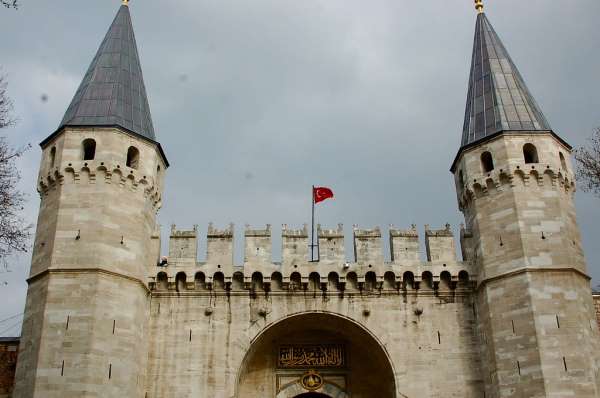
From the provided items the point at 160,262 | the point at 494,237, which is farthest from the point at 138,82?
the point at 494,237

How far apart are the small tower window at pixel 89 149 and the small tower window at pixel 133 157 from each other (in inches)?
41.0

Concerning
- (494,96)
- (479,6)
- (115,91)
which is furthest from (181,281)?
(479,6)

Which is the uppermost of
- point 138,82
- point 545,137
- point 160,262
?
point 138,82

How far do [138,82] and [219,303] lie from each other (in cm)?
822

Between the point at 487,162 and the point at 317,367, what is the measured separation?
328 inches

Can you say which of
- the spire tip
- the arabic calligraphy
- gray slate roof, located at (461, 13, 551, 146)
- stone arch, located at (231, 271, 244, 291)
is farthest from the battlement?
the spire tip

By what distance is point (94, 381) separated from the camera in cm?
1672

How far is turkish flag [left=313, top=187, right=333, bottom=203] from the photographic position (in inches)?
906

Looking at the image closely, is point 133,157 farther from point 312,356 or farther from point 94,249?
point 312,356

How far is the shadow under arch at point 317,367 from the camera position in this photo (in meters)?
19.6

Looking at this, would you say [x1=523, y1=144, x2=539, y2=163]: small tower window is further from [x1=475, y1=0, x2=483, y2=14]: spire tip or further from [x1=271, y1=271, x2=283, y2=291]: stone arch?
[x1=271, y1=271, x2=283, y2=291]: stone arch

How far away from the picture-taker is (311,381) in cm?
2041

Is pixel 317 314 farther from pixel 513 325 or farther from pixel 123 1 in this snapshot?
pixel 123 1

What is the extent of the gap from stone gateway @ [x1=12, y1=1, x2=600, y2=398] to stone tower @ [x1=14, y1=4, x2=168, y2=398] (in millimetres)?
49
